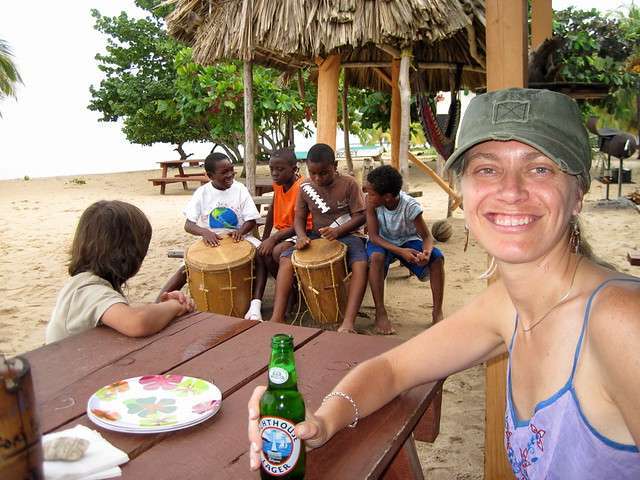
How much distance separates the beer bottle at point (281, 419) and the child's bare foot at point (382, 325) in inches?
126

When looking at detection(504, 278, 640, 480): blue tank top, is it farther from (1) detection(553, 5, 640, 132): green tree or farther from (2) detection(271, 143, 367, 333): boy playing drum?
(2) detection(271, 143, 367, 333): boy playing drum

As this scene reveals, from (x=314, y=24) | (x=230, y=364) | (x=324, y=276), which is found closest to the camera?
(x=230, y=364)

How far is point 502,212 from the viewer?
4.48ft

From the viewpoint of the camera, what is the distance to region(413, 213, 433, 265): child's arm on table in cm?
449

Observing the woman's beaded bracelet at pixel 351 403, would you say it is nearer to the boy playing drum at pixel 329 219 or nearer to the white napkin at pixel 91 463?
the white napkin at pixel 91 463

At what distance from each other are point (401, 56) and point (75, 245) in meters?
5.14

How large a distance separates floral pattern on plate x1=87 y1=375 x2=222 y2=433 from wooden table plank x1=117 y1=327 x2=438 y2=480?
0.04 m

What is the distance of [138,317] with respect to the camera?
80.4 inches

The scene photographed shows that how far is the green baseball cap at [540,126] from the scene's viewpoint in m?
1.26

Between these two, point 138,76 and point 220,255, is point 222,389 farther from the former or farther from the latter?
point 138,76

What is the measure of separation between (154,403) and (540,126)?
1164mm

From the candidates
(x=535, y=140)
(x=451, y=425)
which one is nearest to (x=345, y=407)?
(x=535, y=140)

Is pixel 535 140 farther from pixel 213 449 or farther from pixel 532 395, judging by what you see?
pixel 213 449

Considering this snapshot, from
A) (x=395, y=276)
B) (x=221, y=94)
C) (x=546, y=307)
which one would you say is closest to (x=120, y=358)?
(x=546, y=307)
